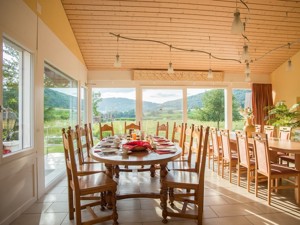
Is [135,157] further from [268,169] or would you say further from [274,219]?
[268,169]

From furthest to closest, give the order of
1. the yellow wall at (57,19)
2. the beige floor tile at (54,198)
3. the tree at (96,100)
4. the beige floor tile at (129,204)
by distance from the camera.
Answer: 1. the tree at (96,100)
2. the yellow wall at (57,19)
3. the beige floor tile at (54,198)
4. the beige floor tile at (129,204)

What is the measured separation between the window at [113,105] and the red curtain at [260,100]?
12.2 ft

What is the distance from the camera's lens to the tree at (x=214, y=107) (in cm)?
672

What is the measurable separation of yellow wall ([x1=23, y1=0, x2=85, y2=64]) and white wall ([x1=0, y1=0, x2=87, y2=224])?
138 mm

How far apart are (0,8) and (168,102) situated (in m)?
4.86

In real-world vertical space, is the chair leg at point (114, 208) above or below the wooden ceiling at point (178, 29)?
below

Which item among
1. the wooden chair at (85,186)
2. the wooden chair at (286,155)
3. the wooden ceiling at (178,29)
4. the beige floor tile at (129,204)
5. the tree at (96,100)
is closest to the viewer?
the wooden chair at (85,186)

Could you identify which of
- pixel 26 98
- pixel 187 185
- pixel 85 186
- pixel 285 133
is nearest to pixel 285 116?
pixel 285 133

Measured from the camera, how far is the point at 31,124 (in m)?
2.92

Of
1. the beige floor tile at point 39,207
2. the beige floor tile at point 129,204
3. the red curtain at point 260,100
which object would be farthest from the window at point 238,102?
the beige floor tile at point 39,207

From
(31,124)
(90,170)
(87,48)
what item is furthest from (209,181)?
(87,48)

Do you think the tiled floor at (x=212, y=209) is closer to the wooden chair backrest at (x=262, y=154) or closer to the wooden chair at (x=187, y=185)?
the wooden chair at (x=187, y=185)

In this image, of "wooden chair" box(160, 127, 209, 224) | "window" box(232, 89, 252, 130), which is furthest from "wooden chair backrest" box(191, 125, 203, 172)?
"window" box(232, 89, 252, 130)

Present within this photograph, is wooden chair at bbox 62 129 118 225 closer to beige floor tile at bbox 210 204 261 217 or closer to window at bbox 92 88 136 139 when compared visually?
Answer: beige floor tile at bbox 210 204 261 217
